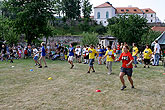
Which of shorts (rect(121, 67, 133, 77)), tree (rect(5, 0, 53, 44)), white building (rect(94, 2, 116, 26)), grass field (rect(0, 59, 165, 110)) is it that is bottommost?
grass field (rect(0, 59, 165, 110))

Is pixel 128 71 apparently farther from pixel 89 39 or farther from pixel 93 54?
pixel 89 39

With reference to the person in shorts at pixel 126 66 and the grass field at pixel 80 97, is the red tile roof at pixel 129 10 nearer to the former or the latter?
the person in shorts at pixel 126 66

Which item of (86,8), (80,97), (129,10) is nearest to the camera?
(80,97)

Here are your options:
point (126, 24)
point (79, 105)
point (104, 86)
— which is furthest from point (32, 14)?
point (126, 24)

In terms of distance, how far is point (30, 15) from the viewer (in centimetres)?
2364

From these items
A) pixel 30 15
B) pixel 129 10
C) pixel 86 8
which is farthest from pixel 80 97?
pixel 129 10

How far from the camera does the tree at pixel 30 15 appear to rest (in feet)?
76.2

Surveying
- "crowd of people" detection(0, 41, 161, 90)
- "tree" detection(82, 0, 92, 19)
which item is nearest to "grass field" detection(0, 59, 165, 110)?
"crowd of people" detection(0, 41, 161, 90)

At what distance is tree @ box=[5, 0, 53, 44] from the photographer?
2323 centimetres

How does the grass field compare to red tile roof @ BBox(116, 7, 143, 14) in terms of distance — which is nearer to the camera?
the grass field

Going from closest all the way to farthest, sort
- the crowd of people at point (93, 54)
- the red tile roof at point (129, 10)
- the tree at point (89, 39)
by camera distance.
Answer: the crowd of people at point (93, 54) → the tree at point (89, 39) → the red tile roof at point (129, 10)

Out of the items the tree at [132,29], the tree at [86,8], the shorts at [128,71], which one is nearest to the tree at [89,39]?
the tree at [132,29]

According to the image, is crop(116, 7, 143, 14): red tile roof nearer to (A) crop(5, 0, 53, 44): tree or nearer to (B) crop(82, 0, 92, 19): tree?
(B) crop(82, 0, 92, 19): tree

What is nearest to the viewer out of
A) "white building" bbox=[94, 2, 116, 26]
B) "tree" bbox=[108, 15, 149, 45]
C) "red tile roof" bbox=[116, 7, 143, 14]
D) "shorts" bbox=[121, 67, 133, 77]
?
"shorts" bbox=[121, 67, 133, 77]
